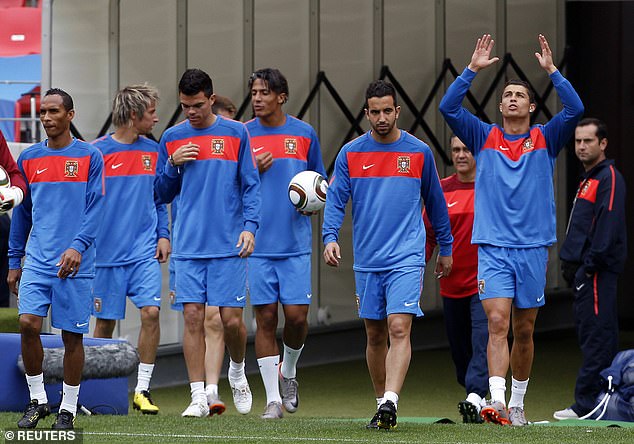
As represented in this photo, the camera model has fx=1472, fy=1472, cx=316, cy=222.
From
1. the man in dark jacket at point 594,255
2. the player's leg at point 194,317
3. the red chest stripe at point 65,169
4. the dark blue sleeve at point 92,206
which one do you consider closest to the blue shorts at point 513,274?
the player's leg at point 194,317

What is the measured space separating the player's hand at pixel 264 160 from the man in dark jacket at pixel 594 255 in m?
2.50

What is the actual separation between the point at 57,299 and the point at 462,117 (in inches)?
109

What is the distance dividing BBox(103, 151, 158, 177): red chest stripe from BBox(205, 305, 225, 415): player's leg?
1.41 m

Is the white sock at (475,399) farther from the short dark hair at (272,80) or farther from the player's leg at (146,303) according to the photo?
the short dark hair at (272,80)

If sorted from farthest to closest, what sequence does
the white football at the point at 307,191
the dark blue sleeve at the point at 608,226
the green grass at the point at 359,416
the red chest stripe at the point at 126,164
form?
the dark blue sleeve at the point at 608,226 < the red chest stripe at the point at 126,164 < the white football at the point at 307,191 < the green grass at the point at 359,416

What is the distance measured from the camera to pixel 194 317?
31.3ft

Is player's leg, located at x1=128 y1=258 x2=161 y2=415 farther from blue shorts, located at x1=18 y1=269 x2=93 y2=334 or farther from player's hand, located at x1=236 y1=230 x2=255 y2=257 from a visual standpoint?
blue shorts, located at x1=18 y1=269 x2=93 y2=334

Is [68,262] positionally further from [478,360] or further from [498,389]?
[478,360]

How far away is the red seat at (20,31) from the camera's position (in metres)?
17.0

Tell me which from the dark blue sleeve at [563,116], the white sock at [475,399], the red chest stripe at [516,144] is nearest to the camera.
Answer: the dark blue sleeve at [563,116]

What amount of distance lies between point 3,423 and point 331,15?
25.7 feet

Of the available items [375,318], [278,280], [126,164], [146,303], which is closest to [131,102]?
[126,164]

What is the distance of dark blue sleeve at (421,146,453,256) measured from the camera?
9.05 meters

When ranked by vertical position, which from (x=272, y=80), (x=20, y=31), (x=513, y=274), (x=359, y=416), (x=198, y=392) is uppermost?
(x=20, y=31)
